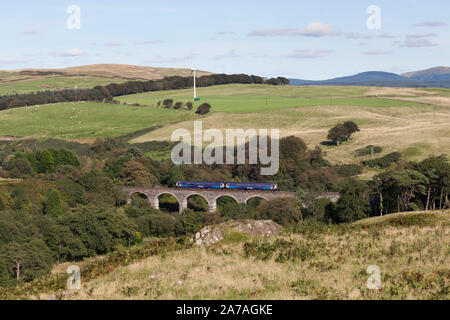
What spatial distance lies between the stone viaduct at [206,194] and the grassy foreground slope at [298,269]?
63.2 m

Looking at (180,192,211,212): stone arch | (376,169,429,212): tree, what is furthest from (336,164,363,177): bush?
(376,169,429,212): tree

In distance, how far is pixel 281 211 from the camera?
79000mm

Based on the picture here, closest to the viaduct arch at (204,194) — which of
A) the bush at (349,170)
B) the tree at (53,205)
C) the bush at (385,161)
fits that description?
the bush at (349,170)

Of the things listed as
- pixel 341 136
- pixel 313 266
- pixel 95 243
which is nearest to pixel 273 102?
pixel 341 136

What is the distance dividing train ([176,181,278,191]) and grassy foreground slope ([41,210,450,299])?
223 feet

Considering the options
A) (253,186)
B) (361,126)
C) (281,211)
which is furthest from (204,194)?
(361,126)

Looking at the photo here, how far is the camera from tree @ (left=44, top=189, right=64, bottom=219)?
8603 cm

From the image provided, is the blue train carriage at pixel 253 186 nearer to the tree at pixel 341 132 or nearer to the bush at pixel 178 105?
the tree at pixel 341 132

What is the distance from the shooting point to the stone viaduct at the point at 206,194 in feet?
314

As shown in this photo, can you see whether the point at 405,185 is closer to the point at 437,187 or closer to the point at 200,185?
the point at 437,187

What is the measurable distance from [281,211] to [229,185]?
24227 mm

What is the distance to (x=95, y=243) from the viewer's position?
6800 cm
